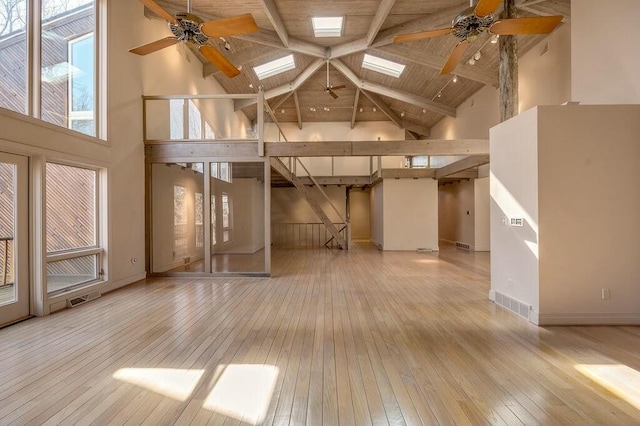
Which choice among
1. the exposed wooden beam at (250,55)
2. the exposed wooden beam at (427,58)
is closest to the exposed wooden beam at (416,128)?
the exposed wooden beam at (427,58)

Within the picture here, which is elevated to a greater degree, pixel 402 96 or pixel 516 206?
pixel 402 96

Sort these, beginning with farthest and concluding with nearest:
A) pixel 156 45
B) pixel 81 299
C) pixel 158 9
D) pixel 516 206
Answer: pixel 81 299, pixel 156 45, pixel 516 206, pixel 158 9

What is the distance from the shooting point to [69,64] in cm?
500

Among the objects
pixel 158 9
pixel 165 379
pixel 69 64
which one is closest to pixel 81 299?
pixel 165 379

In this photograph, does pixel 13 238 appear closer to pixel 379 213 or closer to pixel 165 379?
pixel 165 379

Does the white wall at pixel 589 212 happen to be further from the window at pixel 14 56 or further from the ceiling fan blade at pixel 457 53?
the window at pixel 14 56

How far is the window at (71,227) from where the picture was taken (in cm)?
460

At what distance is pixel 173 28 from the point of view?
4.11 meters

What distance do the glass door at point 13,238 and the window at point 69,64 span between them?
2.84 ft

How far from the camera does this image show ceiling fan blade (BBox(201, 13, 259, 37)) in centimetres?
375

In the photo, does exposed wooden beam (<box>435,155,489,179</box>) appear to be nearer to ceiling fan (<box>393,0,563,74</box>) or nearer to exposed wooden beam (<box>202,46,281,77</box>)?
ceiling fan (<box>393,0,563,74</box>)

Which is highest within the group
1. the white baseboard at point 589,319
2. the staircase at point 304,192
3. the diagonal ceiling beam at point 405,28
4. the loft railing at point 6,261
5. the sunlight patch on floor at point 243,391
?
the diagonal ceiling beam at point 405,28

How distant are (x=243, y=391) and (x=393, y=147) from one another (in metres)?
5.72

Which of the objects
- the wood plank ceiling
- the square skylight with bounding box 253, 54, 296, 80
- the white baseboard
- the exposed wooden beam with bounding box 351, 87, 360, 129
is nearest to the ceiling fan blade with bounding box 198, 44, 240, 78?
the wood plank ceiling
